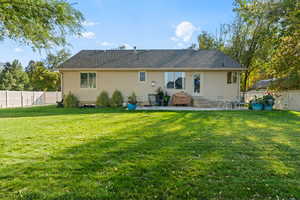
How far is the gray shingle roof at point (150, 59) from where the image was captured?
13.2 meters

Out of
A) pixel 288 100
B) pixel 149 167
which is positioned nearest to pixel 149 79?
pixel 288 100

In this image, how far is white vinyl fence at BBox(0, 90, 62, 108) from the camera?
15628 millimetres

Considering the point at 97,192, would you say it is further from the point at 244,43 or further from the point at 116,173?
the point at 244,43

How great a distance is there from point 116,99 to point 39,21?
27.1ft

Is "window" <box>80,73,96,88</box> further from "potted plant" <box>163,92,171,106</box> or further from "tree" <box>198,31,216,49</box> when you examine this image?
"tree" <box>198,31,216,49</box>

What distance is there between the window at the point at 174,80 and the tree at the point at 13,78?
38.3 meters

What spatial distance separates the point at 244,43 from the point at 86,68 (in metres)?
15.5

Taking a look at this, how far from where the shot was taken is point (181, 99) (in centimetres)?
1268

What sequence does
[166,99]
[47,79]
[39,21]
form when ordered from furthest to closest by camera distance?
[47,79]
[166,99]
[39,21]

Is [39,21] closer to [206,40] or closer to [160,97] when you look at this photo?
[160,97]

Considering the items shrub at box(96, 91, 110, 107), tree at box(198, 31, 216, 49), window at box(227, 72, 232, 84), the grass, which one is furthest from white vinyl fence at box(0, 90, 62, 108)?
tree at box(198, 31, 216, 49)

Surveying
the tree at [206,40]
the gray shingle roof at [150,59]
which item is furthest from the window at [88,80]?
the tree at [206,40]

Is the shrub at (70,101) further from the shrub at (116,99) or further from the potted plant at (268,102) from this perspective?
the potted plant at (268,102)

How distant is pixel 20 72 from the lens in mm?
41219
